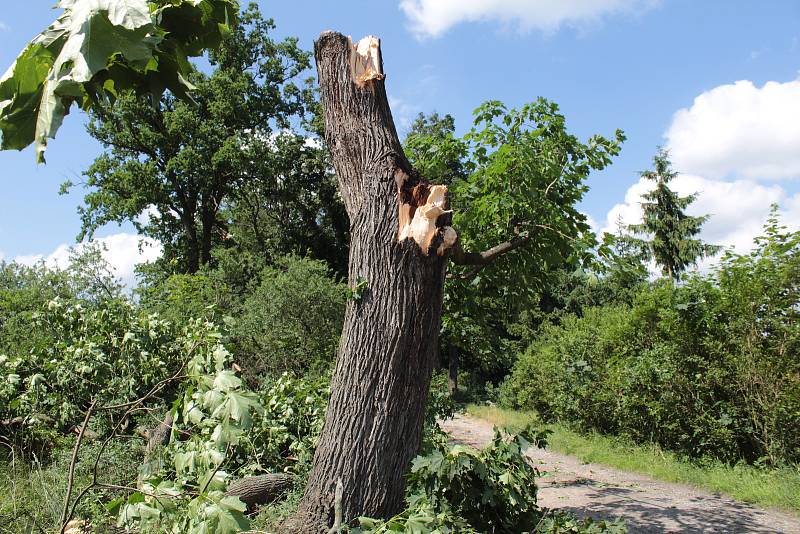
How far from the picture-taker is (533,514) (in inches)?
140

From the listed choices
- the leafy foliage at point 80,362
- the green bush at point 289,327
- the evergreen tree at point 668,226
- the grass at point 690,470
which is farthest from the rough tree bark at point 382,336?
the evergreen tree at point 668,226

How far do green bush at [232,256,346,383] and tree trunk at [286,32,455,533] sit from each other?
8.91m

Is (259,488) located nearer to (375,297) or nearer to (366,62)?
(375,297)

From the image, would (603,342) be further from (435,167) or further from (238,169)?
(238,169)

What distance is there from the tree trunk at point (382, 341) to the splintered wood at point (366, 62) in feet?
1.16

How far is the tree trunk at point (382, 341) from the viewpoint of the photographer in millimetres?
3484

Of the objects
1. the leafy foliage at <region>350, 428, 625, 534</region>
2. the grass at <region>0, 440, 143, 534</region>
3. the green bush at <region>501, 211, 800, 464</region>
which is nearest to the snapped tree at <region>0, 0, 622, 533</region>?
the leafy foliage at <region>350, 428, 625, 534</region>

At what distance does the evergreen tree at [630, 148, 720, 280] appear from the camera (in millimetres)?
25625

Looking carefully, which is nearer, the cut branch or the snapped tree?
the snapped tree

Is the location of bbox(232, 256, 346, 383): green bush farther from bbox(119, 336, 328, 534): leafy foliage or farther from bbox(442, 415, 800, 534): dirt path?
bbox(119, 336, 328, 534): leafy foliage

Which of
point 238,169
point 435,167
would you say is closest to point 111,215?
point 238,169

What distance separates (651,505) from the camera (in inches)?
271

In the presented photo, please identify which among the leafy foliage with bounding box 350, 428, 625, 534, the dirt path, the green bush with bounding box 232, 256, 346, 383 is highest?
the green bush with bounding box 232, 256, 346, 383

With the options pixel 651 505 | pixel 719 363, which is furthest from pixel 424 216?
pixel 719 363
